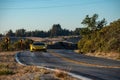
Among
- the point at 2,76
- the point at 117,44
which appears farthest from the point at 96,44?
the point at 2,76

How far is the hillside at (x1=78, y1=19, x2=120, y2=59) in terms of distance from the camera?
148 feet

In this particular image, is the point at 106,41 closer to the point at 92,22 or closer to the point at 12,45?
the point at 92,22

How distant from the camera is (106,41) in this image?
48.3m

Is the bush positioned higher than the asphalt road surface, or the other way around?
the bush

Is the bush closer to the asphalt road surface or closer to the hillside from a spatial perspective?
the hillside

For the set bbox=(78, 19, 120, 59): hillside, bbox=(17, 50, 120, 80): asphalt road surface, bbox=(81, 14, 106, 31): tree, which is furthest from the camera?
bbox=(81, 14, 106, 31): tree

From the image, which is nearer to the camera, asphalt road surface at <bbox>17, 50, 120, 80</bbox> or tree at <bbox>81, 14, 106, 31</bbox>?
asphalt road surface at <bbox>17, 50, 120, 80</bbox>

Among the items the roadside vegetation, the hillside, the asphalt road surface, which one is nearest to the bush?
the hillside

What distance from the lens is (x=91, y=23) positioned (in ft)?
208

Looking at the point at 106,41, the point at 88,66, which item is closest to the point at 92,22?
the point at 106,41

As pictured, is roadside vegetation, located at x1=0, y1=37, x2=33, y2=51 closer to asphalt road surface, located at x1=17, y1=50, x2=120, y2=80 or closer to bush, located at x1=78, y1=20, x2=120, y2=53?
bush, located at x1=78, y1=20, x2=120, y2=53

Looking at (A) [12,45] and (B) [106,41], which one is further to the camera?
(A) [12,45]

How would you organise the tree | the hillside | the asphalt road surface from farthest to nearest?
the tree < the hillside < the asphalt road surface

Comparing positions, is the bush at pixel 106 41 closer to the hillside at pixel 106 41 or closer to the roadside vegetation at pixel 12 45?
the hillside at pixel 106 41
